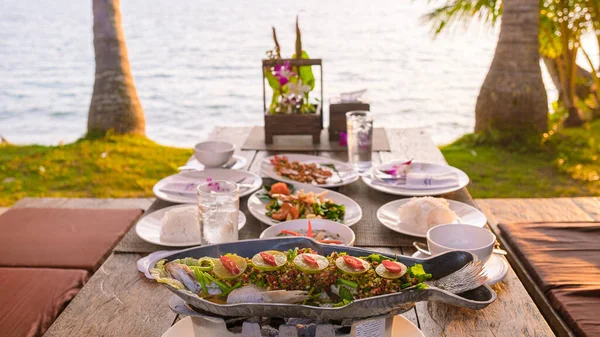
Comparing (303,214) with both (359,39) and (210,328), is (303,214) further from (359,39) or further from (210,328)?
(359,39)

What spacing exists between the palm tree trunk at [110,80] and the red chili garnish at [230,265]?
18.0 ft

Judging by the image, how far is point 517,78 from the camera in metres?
5.84

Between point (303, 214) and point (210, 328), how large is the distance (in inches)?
39.4

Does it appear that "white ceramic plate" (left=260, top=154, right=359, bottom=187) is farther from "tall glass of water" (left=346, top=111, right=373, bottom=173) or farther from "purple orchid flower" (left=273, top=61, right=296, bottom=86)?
"purple orchid flower" (left=273, top=61, right=296, bottom=86)

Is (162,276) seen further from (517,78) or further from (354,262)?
(517,78)

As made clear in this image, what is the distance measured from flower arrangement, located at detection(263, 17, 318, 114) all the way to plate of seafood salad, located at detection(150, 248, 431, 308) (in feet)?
7.07

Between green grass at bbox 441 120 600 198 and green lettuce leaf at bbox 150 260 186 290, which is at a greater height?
green lettuce leaf at bbox 150 260 186 290

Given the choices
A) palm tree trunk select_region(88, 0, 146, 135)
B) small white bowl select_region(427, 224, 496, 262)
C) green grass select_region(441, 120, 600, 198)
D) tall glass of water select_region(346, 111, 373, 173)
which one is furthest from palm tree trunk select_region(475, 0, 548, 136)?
small white bowl select_region(427, 224, 496, 262)

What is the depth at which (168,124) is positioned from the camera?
39.9 ft

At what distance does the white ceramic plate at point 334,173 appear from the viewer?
109 inches

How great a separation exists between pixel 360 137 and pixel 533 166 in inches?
129

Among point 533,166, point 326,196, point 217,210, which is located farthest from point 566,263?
point 533,166

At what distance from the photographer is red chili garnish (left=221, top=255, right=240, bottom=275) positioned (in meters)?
1.35

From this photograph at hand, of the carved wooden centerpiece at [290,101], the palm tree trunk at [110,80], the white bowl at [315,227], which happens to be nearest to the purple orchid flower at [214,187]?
the white bowl at [315,227]
